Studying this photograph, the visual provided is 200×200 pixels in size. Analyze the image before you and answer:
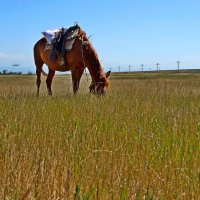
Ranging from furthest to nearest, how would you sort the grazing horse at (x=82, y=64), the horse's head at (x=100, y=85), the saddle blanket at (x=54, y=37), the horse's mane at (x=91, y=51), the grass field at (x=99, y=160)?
1. the saddle blanket at (x=54, y=37)
2. the horse's mane at (x=91, y=51)
3. the grazing horse at (x=82, y=64)
4. the horse's head at (x=100, y=85)
5. the grass field at (x=99, y=160)

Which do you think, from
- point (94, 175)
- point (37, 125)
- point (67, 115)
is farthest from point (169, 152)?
point (67, 115)

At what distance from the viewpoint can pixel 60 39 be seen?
10.6 meters

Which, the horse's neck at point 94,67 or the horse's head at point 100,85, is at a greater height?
the horse's neck at point 94,67

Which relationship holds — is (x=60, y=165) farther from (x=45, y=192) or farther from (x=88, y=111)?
(x=88, y=111)

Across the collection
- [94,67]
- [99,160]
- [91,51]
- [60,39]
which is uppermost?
[60,39]

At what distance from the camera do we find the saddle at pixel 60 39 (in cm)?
1025

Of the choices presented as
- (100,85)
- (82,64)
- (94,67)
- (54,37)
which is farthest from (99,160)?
(54,37)

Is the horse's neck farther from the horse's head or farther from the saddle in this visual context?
the saddle

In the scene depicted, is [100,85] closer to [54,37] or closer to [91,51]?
[91,51]

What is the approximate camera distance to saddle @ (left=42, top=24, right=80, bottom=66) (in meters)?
10.2

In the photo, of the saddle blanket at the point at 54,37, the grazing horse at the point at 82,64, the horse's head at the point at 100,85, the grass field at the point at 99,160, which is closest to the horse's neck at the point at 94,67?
the grazing horse at the point at 82,64

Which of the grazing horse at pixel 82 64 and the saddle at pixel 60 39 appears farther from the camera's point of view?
the saddle at pixel 60 39

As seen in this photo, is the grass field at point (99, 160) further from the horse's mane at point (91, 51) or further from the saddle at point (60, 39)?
the saddle at point (60, 39)

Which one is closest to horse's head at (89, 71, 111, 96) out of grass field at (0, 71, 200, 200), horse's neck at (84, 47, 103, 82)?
horse's neck at (84, 47, 103, 82)
